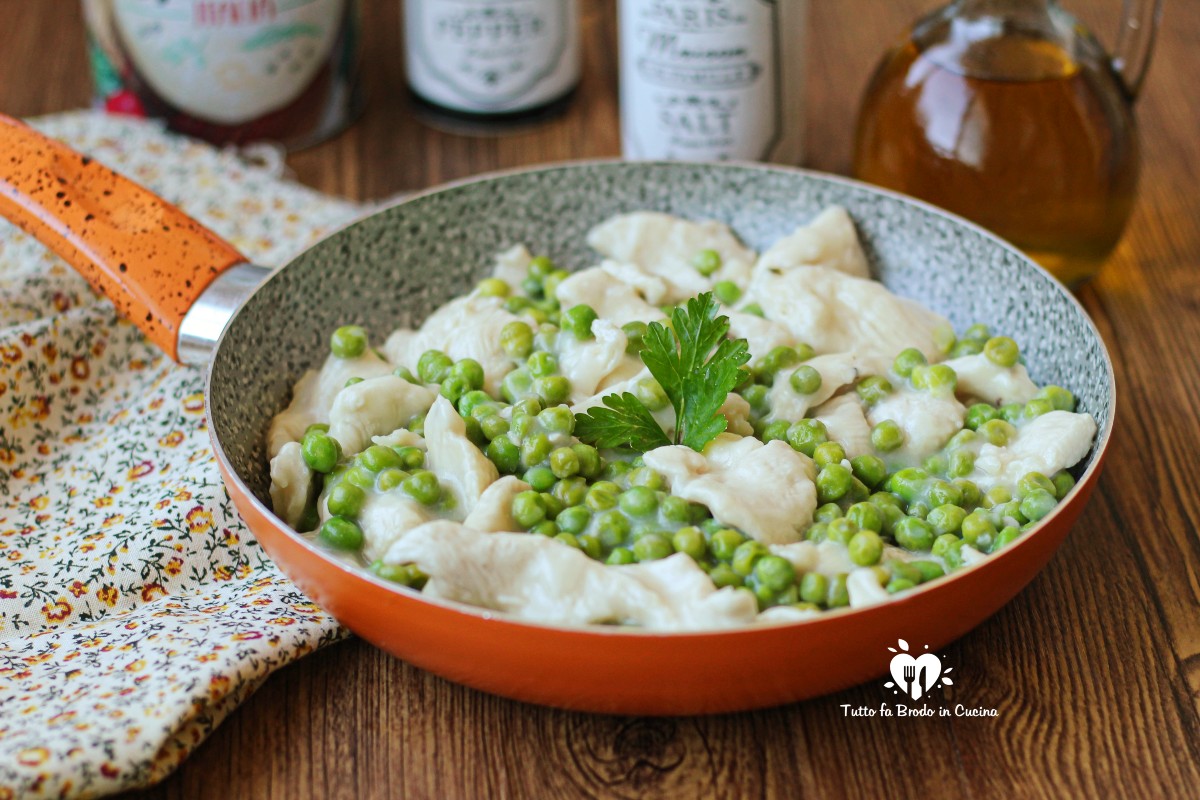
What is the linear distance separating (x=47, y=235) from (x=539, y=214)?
0.85m

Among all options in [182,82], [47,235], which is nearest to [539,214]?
[47,235]

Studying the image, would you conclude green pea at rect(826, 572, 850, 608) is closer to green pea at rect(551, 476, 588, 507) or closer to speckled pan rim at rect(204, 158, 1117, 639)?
speckled pan rim at rect(204, 158, 1117, 639)

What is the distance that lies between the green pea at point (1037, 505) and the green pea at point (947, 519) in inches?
3.2

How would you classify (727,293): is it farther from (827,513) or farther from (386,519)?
→ (386,519)

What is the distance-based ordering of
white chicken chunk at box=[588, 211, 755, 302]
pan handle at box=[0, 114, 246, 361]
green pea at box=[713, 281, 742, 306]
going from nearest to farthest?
pan handle at box=[0, 114, 246, 361], green pea at box=[713, 281, 742, 306], white chicken chunk at box=[588, 211, 755, 302]

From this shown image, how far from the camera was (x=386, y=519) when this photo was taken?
5.39 ft

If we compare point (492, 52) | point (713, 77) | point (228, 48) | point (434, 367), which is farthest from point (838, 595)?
point (228, 48)

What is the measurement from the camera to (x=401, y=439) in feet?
5.90

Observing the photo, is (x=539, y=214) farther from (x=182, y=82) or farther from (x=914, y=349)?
Result: (x=182, y=82)

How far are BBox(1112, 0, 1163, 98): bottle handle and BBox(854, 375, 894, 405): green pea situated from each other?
98 centimetres

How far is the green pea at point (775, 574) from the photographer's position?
148cm

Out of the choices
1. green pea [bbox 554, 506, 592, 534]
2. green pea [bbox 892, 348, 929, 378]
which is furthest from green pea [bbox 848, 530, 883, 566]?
green pea [bbox 892, 348, 929, 378]

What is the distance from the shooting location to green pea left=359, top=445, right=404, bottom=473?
1.72m

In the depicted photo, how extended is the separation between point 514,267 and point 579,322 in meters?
0.40
